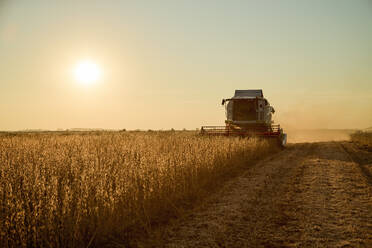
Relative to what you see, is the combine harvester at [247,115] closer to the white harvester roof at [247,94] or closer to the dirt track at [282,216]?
the white harvester roof at [247,94]

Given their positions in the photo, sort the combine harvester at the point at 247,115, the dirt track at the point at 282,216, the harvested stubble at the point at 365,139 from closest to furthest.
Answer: the dirt track at the point at 282,216, the combine harvester at the point at 247,115, the harvested stubble at the point at 365,139

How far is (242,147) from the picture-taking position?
1398 centimetres

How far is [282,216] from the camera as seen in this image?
553 cm

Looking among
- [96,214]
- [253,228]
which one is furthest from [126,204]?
[253,228]

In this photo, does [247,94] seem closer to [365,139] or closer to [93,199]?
[365,139]

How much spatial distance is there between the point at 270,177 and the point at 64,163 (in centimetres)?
656

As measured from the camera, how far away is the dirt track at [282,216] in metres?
4.46

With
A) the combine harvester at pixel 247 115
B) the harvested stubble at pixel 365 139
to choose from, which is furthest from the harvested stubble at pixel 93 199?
the harvested stubble at pixel 365 139

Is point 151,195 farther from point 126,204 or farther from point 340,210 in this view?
point 340,210

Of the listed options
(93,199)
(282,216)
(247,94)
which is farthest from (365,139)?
(93,199)

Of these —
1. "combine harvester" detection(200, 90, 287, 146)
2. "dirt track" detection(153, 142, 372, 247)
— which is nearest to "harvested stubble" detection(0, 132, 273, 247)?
"dirt track" detection(153, 142, 372, 247)

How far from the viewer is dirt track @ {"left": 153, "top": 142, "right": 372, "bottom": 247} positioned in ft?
14.6

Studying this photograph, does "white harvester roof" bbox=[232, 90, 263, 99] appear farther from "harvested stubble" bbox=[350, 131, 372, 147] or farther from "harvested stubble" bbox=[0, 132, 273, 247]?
"harvested stubble" bbox=[0, 132, 273, 247]

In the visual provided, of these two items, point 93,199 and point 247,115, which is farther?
point 247,115
